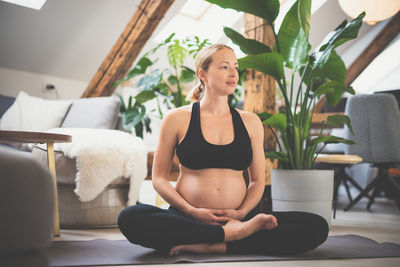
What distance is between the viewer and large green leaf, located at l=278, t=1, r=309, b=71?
2.21 m

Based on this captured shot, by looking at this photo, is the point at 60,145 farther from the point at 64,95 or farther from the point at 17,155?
the point at 64,95

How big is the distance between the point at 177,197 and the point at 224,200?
0.61 feet

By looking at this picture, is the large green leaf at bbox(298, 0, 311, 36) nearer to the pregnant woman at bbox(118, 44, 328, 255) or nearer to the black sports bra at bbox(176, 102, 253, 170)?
the pregnant woman at bbox(118, 44, 328, 255)

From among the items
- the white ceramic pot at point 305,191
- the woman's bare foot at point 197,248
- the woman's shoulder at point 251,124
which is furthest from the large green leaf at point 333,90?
the woman's bare foot at point 197,248

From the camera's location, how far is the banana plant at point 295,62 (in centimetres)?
205

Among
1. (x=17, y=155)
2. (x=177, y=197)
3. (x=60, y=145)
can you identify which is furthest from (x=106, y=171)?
(x=17, y=155)

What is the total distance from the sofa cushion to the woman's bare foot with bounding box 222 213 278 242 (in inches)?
71.1

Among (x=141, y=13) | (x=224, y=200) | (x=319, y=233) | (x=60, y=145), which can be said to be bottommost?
(x=319, y=233)

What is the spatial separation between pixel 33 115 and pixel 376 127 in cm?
277

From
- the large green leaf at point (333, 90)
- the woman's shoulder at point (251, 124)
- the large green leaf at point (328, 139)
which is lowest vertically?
the large green leaf at point (328, 139)

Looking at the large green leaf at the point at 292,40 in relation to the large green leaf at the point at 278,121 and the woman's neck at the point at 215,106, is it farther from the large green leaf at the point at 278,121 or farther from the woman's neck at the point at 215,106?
the woman's neck at the point at 215,106

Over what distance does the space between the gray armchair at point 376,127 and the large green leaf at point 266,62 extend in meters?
1.26

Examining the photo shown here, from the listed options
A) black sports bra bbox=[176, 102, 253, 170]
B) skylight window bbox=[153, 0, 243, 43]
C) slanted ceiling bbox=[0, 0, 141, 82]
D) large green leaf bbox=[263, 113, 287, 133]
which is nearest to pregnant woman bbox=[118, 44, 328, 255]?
black sports bra bbox=[176, 102, 253, 170]

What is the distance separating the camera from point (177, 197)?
1521mm
